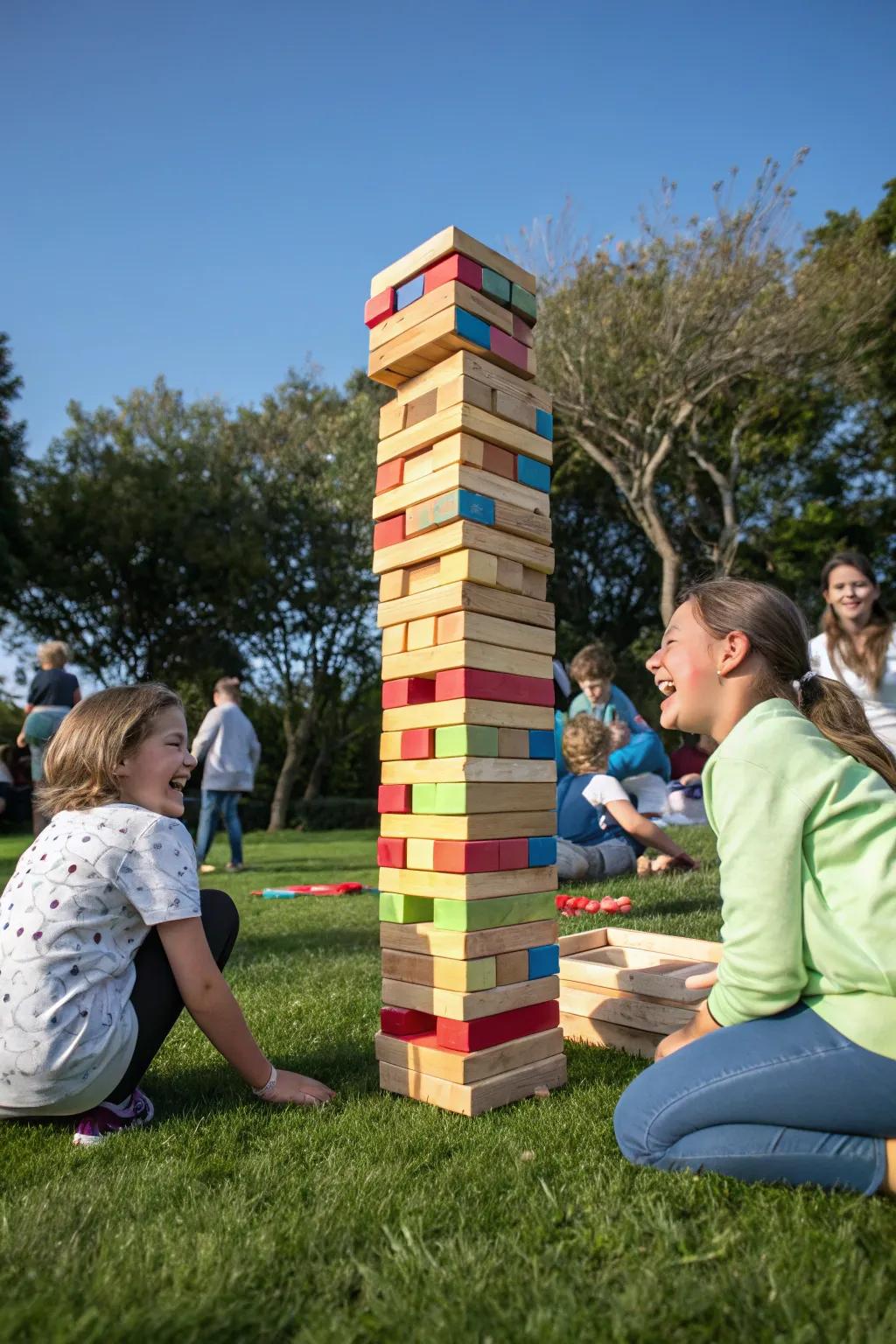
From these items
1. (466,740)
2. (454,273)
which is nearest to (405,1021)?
(466,740)

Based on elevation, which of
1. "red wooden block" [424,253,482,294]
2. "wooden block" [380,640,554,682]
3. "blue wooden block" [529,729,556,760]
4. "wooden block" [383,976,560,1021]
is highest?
"red wooden block" [424,253,482,294]

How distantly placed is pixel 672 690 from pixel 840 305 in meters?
18.4

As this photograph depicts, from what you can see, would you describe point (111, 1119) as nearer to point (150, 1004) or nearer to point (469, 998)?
point (150, 1004)

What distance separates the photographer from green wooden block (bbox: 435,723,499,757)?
3.06 m

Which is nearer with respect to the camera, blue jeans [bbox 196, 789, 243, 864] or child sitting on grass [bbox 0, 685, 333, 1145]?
child sitting on grass [bbox 0, 685, 333, 1145]

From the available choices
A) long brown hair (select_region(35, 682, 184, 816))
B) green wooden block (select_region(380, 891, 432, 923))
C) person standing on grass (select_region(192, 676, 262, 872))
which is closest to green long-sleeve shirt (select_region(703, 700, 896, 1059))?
green wooden block (select_region(380, 891, 432, 923))

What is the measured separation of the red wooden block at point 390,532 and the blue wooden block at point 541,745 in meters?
0.89

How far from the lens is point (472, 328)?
3227mm

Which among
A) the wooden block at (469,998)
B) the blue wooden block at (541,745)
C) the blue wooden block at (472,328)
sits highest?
the blue wooden block at (472,328)

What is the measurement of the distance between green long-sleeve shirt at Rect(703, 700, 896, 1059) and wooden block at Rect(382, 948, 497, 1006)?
938mm

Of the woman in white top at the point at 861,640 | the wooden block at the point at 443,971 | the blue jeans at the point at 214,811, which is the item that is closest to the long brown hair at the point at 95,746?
the wooden block at the point at 443,971

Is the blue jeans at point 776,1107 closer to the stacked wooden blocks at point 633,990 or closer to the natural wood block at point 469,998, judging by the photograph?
the natural wood block at point 469,998

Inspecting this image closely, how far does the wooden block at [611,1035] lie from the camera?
3.55 m

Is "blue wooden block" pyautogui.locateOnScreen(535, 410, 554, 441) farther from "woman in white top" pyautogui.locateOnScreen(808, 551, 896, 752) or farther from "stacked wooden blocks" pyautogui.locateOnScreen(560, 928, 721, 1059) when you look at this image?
"woman in white top" pyautogui.locateOnScreen(808, 551, 896, 752)
